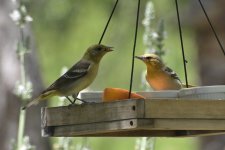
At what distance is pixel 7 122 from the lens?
32.6 ft

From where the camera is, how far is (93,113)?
5.09 m

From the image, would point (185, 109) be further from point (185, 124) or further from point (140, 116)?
point (140, 116)

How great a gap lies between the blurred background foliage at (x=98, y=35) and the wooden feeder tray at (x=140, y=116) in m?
7.74

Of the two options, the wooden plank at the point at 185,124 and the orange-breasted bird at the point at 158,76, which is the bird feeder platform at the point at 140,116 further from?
the orange-breasted bird at the point at 158,76

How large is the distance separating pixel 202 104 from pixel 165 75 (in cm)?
179

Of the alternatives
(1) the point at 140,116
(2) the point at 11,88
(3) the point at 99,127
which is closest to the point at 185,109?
(1) the point at 140,116

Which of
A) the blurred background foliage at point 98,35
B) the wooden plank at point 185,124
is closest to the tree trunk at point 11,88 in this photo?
the blurred background foliage at point 98,35

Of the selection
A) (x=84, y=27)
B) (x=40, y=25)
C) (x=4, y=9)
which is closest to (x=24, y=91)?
(x=4, y=9)

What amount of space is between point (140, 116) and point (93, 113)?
0.43 m

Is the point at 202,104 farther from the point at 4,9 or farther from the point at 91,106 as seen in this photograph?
the point at 4,9

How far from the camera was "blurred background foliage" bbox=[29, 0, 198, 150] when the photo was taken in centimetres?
1335

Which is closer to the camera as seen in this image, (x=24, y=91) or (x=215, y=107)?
(x=215, y=107)

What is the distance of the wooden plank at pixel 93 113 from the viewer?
4805 mm

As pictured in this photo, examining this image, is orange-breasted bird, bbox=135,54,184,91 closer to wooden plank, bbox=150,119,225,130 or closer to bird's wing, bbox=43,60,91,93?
bird's wing, bbox=43,60,91,93
